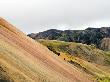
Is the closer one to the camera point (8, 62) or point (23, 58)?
point (8, 62)

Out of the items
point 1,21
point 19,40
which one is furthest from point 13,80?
point 1,21

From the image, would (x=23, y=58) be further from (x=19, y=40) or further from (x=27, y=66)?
(x=19, y=40)

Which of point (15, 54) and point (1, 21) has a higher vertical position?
point (1, 21)

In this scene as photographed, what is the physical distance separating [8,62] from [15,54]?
630cm

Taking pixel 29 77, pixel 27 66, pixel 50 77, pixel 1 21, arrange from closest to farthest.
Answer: pixel 29 77 → pixel 27 66 → pixel 50 77 → pixel 1 21

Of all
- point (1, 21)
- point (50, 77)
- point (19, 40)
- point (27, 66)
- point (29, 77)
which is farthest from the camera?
point (1, 21)

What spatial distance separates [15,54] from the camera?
53.0 metres

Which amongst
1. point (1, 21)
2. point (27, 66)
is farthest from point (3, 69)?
point (1, 21)

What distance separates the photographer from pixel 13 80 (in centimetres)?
4131

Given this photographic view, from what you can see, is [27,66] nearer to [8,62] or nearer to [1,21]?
[8,62]

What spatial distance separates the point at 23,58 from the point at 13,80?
1245 centimetres

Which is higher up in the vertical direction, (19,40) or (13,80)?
(19,40)

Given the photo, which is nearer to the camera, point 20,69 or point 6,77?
point 6,77

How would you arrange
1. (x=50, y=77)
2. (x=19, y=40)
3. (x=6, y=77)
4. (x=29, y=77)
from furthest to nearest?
(x=19, y=40) < (x=50, y=77) < (x=29, y=77) < (x=6, y=77)
